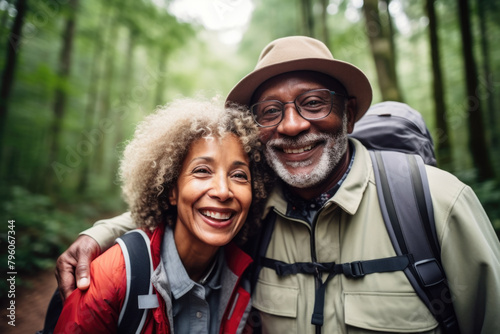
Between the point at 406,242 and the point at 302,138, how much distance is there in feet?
3.62

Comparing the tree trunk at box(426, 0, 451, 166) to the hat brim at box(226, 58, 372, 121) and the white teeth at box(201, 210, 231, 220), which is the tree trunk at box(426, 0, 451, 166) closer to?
the hat brim at box(226, 58, 372, 121)

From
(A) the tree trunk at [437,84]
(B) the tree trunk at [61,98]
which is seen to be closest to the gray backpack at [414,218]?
(A) the tree trunk at [437,84]

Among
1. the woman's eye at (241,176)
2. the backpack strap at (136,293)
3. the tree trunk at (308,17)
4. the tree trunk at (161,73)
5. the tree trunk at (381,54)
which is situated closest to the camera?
the backpack strap at (136,293)

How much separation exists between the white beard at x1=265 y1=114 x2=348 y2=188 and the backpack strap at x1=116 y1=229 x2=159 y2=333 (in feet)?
4.17

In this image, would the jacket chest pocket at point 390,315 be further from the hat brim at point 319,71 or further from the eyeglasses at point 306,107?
the hat brim at point 319,71

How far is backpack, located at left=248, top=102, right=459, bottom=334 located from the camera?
5.96 feet

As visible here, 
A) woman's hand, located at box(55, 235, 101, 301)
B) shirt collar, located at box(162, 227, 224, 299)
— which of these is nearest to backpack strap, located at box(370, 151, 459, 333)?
shirt collar, located at box(162, 227, 224, 299)

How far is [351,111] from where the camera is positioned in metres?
2.72

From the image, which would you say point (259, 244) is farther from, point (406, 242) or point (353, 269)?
point (406, 242)

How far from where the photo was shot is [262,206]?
2543mm

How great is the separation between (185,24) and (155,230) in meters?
12.6

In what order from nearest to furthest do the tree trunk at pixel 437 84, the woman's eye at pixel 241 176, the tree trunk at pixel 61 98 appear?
the woman's eye at pixel 241 176
the tree trunk at pixel 437 84
the tree trunk at pixel 61 98

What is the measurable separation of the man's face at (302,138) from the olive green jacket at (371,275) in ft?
0.81

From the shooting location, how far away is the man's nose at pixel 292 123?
7.50ft
